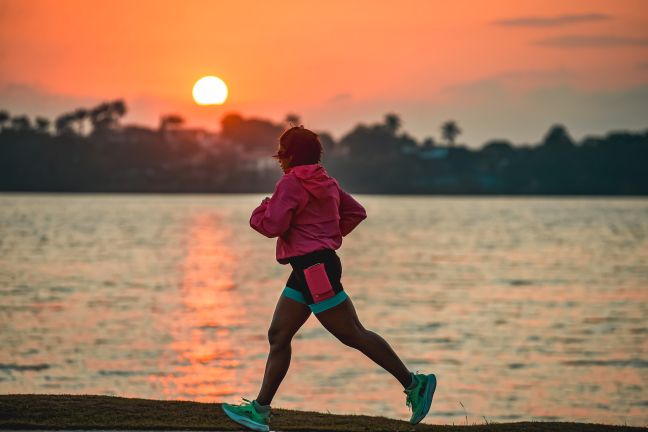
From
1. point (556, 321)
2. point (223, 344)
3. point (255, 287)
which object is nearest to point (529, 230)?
point (255, 287)

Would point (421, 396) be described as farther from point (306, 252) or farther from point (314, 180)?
point (314, 180)

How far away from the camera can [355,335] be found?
7.55 m

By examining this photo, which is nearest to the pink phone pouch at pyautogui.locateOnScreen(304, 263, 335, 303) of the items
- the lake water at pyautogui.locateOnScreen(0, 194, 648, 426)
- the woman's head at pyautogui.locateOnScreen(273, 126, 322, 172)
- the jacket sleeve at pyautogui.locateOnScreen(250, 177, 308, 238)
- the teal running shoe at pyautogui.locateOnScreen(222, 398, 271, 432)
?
the jacket sleeve at pyautogui.locateOnScreen(250, 177, 308, 238)

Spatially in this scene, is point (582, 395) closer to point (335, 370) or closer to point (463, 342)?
point (335, 370)

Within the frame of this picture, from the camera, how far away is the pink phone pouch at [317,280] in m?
7.31

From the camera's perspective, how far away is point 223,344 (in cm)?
2492

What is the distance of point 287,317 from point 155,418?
149 cm

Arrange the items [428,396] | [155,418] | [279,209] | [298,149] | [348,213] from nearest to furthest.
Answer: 1. [279,209]
2. [298,149]
3. [348,213]
4. [428,396]
5. [155,418]

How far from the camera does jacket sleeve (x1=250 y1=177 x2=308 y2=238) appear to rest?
7.22 metres

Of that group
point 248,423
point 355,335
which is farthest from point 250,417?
point 355,335

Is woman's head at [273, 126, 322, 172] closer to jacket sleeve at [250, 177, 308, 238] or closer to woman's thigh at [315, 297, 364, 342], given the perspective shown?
jacket sleeve at [250, 177, 308, 238]

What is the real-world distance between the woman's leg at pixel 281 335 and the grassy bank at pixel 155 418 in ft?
1.58

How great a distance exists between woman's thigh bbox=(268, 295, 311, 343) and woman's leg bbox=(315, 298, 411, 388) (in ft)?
0.37

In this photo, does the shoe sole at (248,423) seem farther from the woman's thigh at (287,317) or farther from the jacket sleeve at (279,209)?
the jacket sleeve at (279,209)
